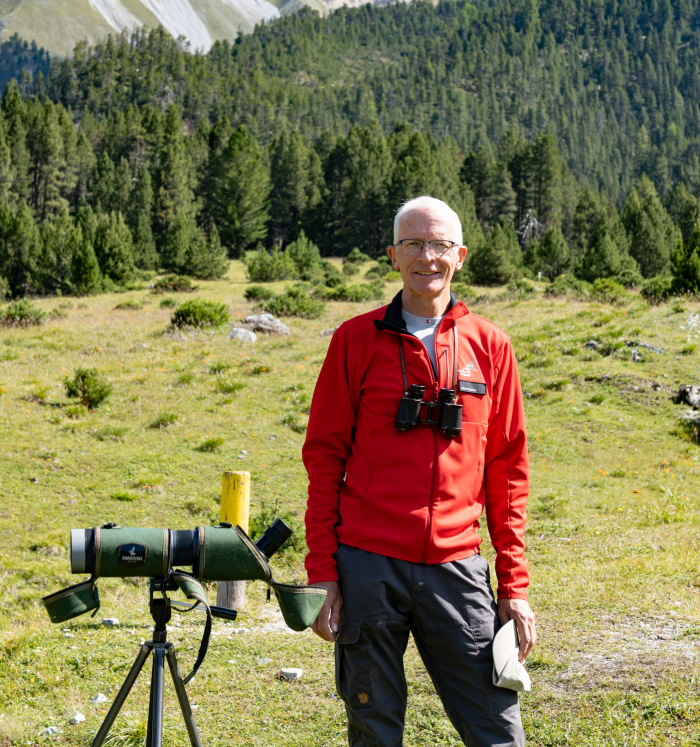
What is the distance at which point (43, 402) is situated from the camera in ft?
39.0

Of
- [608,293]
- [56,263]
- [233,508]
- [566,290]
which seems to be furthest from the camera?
[56,263]

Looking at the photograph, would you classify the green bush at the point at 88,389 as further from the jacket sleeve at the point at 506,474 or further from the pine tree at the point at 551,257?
the pine tree at the point at 551,257

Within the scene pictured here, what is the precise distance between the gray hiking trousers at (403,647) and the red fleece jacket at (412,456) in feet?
0.24

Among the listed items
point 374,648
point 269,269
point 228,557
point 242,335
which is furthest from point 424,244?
point 269,269

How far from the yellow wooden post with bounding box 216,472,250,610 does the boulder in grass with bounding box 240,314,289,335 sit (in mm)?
11852

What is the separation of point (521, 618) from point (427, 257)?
1.30m

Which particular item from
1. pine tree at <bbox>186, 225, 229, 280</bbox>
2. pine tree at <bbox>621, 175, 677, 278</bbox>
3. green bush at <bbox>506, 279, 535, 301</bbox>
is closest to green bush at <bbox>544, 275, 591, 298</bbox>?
green bush at <bbox>506, 279, 535, 301</bbox>

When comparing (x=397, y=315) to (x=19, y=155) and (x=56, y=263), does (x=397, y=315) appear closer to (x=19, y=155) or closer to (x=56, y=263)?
(x=56, y=263)

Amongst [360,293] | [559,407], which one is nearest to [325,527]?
[559,407]

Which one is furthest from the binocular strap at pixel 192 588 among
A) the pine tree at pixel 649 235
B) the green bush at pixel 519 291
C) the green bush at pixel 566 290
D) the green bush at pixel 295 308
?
the pine tree at pixel 649 235

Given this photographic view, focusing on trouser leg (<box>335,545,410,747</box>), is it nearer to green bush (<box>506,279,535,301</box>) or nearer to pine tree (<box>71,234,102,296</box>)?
green bush (<box>506,279,535,301</box>)

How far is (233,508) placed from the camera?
5.89 meters

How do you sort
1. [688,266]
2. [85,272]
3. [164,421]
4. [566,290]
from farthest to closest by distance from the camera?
1. [85,272]
2. [566,290]
3. [688,266]
4. [164,421]

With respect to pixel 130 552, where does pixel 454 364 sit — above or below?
above
